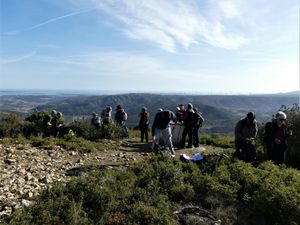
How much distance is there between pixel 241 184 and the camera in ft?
35.0

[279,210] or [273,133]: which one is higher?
[273,133]

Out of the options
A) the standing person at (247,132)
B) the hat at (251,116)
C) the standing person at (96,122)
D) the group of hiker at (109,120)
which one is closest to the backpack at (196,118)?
the group of hiker at (109,120)

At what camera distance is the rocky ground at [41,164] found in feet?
29.5

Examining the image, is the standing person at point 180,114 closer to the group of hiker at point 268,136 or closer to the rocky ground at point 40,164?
the rocky ground at point 40,164

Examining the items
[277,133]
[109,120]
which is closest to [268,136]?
[277,133]

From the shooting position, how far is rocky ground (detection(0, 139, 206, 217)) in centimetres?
899

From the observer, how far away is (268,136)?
12.4 meters

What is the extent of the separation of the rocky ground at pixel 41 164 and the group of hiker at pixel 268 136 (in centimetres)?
362

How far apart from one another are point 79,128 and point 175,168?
8990mm

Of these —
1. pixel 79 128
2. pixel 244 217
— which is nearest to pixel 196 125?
pixel 79 128

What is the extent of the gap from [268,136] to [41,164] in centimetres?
700

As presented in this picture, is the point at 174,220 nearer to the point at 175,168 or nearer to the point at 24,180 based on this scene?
the point at 175,168

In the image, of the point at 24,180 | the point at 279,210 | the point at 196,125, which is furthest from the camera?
the point at 196,125

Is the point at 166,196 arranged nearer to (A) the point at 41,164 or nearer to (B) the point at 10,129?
(A) the point at 41,164
